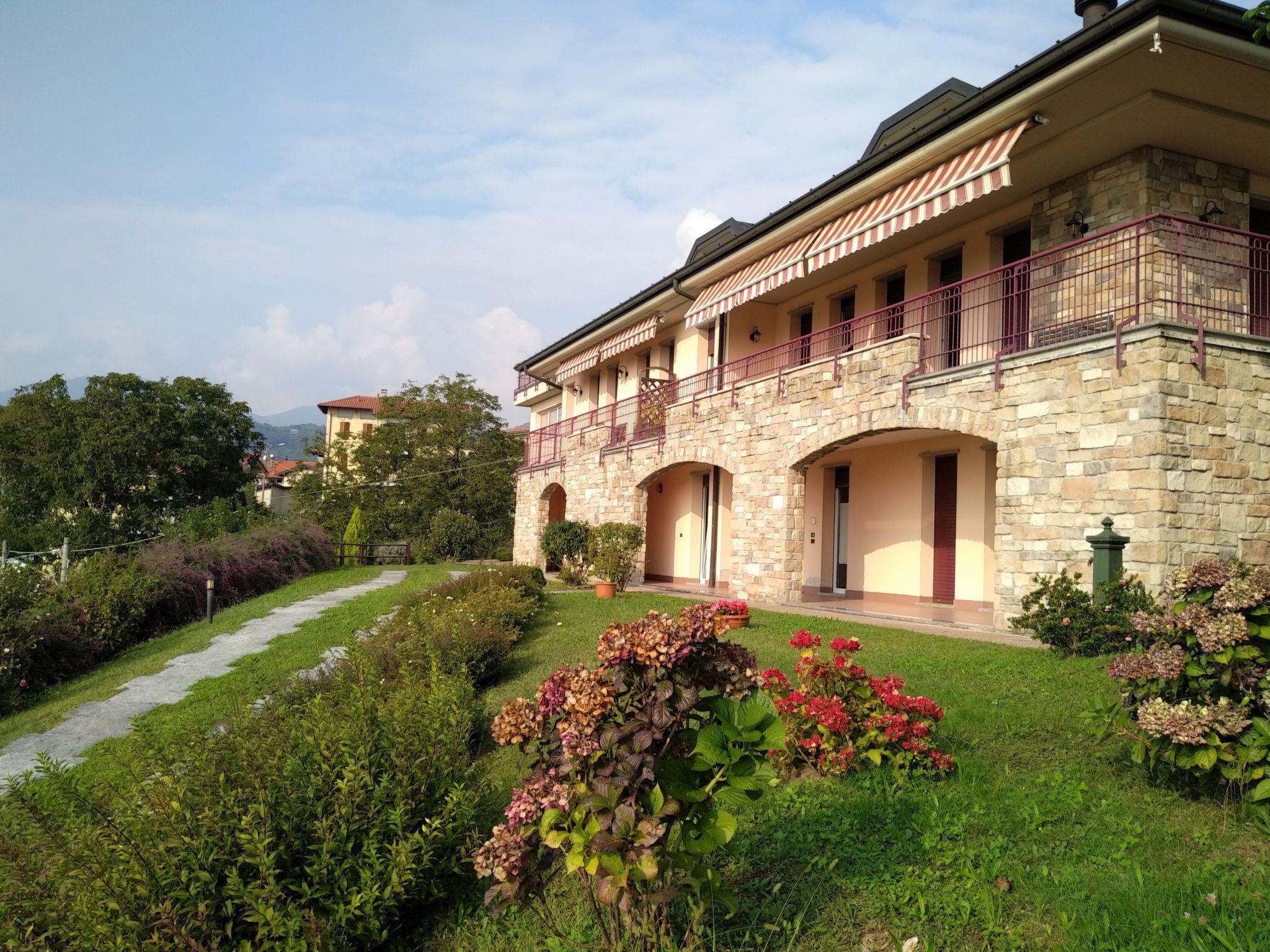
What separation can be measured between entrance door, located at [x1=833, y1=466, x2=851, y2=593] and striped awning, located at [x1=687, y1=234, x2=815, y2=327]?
418 centimetres

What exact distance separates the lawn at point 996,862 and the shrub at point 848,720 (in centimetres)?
14

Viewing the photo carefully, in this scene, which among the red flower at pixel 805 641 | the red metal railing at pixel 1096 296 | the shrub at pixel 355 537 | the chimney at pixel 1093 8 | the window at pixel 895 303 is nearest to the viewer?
the red flower at pixel 805 641

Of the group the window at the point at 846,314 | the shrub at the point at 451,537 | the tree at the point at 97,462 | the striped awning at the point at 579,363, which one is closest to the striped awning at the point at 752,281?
the window at the point at 846,314

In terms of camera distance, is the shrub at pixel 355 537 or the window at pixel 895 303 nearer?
the window at pixel 895 303

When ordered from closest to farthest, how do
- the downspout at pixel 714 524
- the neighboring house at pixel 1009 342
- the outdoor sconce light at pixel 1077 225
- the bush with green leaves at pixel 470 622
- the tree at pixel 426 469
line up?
the bush with green leaves at pixel 470 622
the neighboring house at pixel 1009 342
the outdoor sconce light at pixel 1077 225
the downspout at pixel 714 524
the tree at pixel 426 469

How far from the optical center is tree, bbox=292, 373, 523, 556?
3722cm

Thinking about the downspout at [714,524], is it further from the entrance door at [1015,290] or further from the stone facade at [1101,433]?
the entrance door at [1015,290]

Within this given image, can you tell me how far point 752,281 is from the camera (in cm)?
1477

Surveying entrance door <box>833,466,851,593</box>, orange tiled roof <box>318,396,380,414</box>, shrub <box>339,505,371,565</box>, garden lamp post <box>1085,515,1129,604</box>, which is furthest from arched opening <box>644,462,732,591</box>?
orange tiled roof <box>318,396,380,414</box>

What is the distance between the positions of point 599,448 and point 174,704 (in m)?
13.3

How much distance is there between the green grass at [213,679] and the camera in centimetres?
764

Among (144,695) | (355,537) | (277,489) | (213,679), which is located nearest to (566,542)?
(213,679)

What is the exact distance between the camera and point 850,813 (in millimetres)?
4000

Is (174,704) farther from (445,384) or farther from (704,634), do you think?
(445,384)
